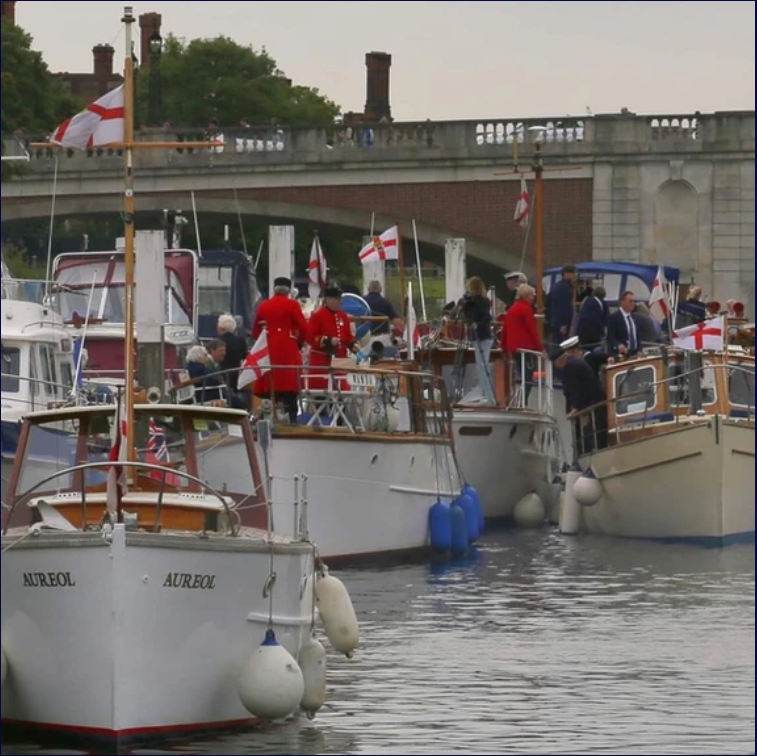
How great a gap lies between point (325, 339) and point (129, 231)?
839cm

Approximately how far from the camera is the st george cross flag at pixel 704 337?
87.2 feet

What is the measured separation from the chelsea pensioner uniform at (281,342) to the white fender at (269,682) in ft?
28.8

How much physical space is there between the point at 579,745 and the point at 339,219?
48.6 metres

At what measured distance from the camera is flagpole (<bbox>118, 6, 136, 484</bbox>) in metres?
13.9

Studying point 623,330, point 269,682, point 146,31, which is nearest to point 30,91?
point 146,31

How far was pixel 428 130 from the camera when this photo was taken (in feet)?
197

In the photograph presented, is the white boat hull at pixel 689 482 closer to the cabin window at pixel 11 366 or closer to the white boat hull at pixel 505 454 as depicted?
the white boat hull at pixel 505 454

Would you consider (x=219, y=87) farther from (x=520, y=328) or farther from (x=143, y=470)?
(x=143, y=470)

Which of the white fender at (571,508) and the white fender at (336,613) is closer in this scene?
the white fender at (336,613)

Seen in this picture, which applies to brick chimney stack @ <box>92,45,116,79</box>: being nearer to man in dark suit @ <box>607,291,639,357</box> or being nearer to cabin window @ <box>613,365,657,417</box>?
man in dark suit @ <box>607,291,639,357</box>

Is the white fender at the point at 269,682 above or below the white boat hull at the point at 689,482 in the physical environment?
below

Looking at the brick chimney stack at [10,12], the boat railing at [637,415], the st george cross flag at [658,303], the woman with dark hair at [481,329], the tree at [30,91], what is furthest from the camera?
the brick chimney stack at [10,12]

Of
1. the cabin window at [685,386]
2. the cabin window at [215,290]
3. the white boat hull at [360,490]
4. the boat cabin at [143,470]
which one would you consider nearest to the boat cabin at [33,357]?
the white boat hull at [360,490]

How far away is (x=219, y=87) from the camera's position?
288 feet
